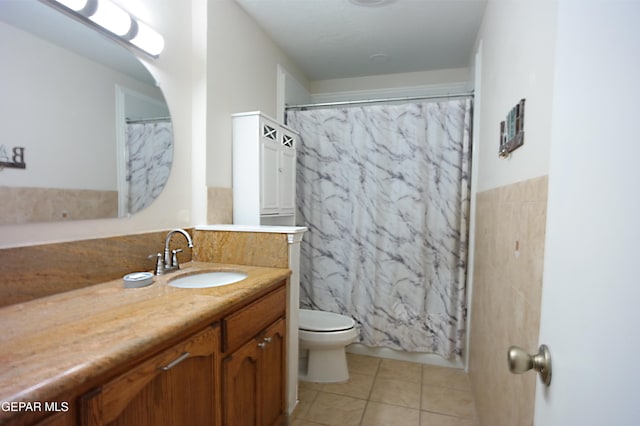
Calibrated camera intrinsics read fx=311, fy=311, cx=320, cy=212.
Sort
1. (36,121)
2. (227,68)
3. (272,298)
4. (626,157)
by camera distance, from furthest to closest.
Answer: (227,68) < (272,298) < (36,121) < (626,157)

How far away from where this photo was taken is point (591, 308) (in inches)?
15.8

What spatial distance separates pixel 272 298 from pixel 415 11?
2.04 m

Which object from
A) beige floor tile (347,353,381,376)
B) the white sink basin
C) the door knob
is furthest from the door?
beige floor tile (347,353,381,376)

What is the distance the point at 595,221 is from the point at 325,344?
189 cm

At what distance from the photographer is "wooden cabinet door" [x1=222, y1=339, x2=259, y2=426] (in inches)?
44.6

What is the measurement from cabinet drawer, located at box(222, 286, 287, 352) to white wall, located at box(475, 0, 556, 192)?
112 cm

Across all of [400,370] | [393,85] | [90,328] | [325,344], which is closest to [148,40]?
[90,328]

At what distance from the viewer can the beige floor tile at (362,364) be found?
232 cm

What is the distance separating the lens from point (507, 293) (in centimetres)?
122

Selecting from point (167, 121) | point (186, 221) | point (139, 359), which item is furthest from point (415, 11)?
point (139, 359)

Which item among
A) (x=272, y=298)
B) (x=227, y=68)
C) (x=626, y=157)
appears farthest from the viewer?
(x=227, y=68)

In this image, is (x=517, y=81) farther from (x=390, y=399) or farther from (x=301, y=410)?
(x=301, y=410)

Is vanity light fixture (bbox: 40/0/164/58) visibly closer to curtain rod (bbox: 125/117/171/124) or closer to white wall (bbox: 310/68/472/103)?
curtain rod (bbox: 125/117/171/124)

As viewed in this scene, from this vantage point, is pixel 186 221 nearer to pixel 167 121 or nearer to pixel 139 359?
pixel 167 121
